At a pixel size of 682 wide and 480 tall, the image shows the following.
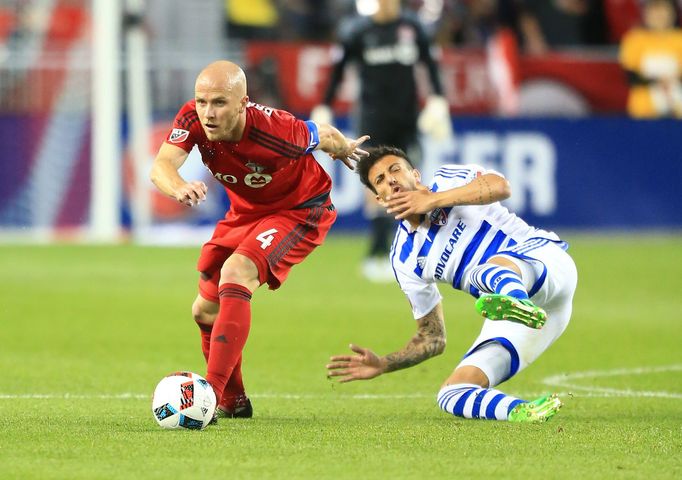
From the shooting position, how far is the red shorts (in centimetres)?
665

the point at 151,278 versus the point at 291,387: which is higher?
the point at 291,387

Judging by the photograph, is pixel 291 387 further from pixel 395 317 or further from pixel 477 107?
pixel 477 107

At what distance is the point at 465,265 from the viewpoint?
22.7 feet

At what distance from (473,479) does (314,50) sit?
14121 millimetres

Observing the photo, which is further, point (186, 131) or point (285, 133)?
point (285, 133)

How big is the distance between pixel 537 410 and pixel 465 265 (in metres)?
0.87

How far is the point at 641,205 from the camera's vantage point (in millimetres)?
19156

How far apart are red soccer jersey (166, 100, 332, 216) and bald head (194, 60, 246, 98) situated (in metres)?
0.25

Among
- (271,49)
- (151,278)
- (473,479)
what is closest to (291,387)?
(473,479)

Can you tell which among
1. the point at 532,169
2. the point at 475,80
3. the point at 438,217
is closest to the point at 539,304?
the point at 438,217

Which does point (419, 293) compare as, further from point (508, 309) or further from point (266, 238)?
point (508, 309)

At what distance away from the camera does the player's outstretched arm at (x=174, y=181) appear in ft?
19.4

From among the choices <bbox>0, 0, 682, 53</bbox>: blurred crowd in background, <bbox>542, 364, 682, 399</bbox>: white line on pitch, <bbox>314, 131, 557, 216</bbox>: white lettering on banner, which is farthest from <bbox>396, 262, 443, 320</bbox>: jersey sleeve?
<bbox>0, 0, 682, 53</bbox>: blurred crowd in background

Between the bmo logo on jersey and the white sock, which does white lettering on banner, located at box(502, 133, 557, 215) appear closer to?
the white sock
